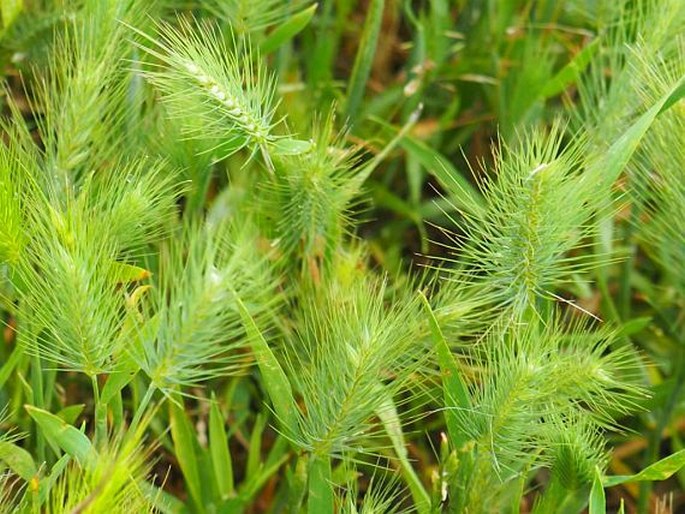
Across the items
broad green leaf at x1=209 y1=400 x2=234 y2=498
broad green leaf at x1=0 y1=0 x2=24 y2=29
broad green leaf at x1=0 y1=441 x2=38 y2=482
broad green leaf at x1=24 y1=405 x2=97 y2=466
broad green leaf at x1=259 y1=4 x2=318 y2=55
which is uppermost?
broad green leaf at x1=0 y1=0 x2=24 y2=29

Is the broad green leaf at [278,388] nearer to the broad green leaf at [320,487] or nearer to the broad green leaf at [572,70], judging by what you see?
the broad green leaf at [320,487]

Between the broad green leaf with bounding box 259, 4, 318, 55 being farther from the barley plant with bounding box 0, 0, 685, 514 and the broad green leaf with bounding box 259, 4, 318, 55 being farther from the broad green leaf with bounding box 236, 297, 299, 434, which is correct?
the broad green leaf with bounding box 236, 297, 299, 434

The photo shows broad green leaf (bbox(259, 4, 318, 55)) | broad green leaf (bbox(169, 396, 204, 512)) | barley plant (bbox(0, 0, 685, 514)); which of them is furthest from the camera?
broad green leaf (bbox(259, 4, 318, 55))

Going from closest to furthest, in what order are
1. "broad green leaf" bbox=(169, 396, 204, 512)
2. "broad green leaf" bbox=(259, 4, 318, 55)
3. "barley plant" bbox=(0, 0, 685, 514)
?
"barley plant" bbox=(0, 0, 685, 514) < "broad green leaf" bbox=(169, 396, 204, 512) < "broad green leaf" bbox=(259, 4, 318, 55)

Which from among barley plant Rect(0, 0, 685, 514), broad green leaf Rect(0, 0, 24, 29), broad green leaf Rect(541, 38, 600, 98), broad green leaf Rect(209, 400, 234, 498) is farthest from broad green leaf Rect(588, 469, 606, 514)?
broad green leaf Rect(0, 0, 24, 29)

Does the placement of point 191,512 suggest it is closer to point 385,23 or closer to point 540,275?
point 540,275

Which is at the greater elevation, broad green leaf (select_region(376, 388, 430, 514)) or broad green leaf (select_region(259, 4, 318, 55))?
broad green leaf (select_region(259, 4, 318, 55))

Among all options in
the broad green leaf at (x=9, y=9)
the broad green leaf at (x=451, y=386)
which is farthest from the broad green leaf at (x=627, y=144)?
the broad green leaf at (x=9, y=9)

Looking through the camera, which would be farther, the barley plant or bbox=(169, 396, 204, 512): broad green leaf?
bbox=(169, 396, 204, 512): broad green leaf
